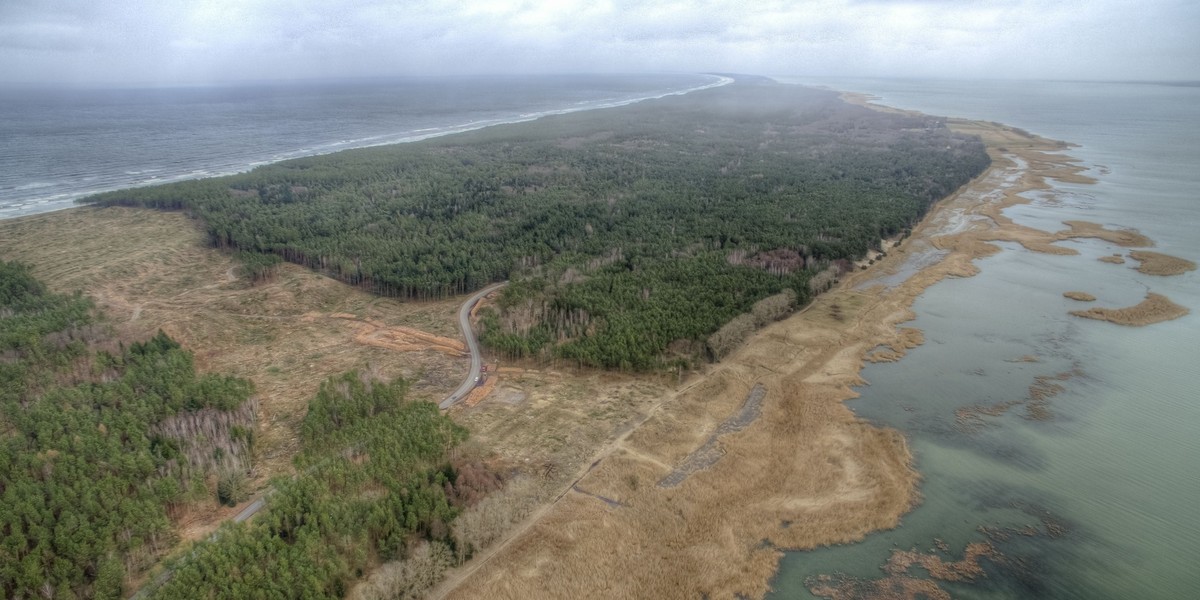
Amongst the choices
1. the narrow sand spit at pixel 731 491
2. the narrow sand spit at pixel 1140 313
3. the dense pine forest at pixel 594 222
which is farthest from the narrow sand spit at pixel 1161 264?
the narrow sand spit at pixel 731 491

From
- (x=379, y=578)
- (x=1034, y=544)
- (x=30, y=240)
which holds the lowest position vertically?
(x=1034, y=544)

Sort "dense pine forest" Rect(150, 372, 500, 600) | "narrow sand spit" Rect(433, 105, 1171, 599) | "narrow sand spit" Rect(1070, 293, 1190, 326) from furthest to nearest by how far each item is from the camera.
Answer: "narrow sand spit" Rect(1070, 293, 1190, 326) < "narrow sand spit" Rect(433, 105, 1171, 599) < "dense pine forest" Rect(150, 372, 500, 600)

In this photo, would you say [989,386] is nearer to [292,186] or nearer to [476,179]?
[476,179]


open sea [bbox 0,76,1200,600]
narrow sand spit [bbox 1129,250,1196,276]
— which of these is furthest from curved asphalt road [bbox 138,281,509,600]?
narrow sand spit [bbox 1129,250,1196,276]

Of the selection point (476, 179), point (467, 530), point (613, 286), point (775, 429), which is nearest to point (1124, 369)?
point (775, 429)

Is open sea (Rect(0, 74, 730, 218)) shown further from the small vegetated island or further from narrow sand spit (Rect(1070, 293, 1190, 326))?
narrow sand spit (Rect(1070, 293, 1190, 326))

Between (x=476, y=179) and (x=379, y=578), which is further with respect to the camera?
(x=476, y=179)

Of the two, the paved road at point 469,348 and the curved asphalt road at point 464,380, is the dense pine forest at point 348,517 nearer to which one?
the curved asphalt road at point 464,380
